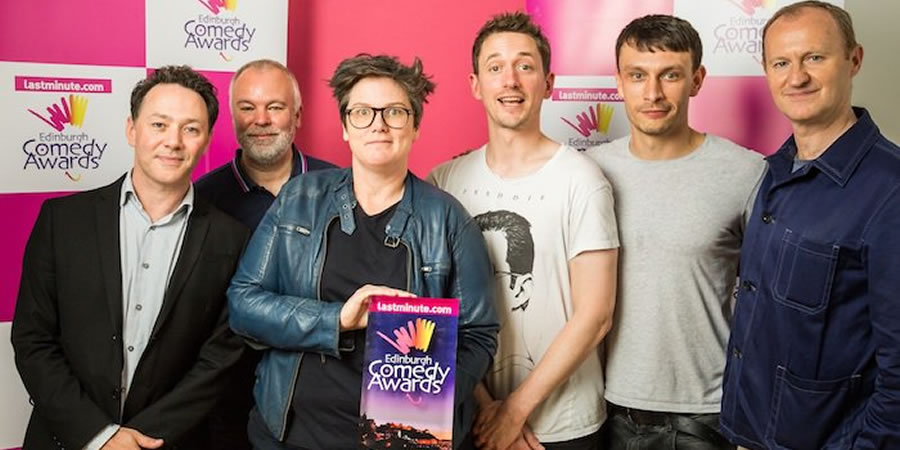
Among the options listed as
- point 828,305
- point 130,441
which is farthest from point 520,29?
point 130,441

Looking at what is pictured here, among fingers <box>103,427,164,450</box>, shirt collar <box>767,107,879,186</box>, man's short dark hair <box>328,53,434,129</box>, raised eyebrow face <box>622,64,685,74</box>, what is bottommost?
fingers <box>103,427,164,450</box>

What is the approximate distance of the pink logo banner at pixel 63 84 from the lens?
9.24 ft

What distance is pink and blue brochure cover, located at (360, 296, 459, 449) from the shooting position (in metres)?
1.81

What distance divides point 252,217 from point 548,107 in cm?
130

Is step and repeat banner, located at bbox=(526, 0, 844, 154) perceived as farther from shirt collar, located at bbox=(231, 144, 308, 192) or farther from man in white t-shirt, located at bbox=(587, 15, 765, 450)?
shirt collar, located at bbox=(231, 144, 308, 192)

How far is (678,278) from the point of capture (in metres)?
2.27

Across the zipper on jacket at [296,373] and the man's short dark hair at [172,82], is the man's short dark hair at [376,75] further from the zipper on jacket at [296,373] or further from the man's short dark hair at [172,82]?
the man's short dark hair at [172,82]

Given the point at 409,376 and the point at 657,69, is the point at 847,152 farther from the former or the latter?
the point at 409,376

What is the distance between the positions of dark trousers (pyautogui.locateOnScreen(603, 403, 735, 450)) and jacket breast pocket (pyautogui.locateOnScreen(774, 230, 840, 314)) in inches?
20.5

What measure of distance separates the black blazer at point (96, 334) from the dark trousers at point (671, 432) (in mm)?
1164

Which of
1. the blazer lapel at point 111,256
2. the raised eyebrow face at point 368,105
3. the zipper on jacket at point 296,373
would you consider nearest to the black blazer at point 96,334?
the blazer lapel at point 111,256

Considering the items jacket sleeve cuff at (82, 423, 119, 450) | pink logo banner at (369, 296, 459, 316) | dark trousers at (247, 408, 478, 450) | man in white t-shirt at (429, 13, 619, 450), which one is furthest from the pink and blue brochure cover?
jacket sleeve cuff at (82, 423, 119, 450)

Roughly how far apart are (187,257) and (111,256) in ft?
0.63

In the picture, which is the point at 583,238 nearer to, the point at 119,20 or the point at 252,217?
the point at 252,217
